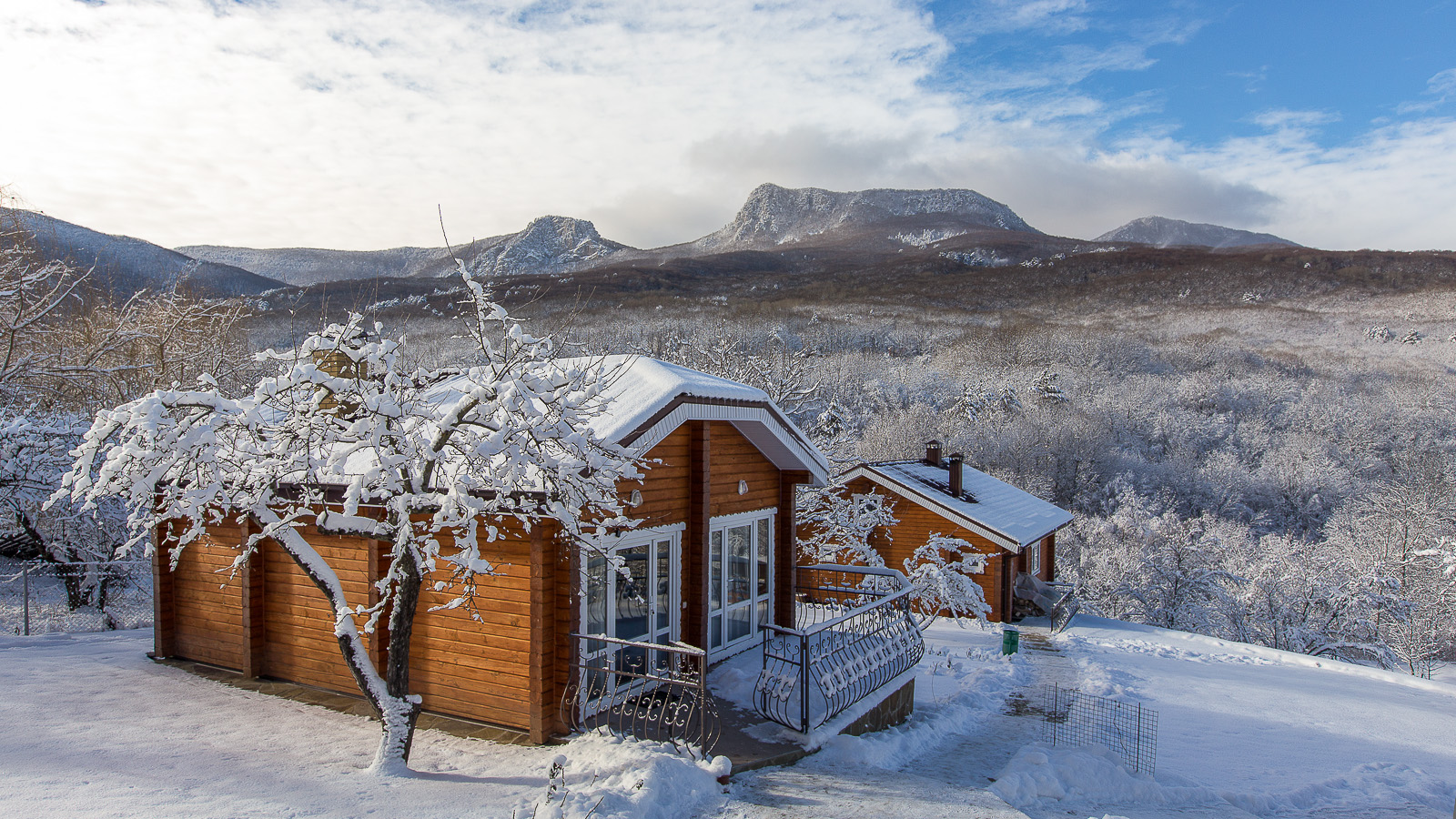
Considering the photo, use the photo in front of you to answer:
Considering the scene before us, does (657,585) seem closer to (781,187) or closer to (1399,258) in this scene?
(1399,258)

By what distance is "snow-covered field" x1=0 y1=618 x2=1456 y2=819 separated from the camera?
19.7 feet

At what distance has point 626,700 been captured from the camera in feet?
25.3

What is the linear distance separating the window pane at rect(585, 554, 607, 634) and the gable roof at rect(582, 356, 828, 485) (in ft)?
4.39

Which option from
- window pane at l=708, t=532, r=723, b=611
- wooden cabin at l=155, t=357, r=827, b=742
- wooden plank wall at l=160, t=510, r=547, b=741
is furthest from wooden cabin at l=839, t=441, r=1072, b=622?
wooden plank wall at l=160, t=510, r=547, b=741

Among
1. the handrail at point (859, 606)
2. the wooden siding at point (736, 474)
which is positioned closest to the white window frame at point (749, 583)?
the wooden siding at point (736, 474)

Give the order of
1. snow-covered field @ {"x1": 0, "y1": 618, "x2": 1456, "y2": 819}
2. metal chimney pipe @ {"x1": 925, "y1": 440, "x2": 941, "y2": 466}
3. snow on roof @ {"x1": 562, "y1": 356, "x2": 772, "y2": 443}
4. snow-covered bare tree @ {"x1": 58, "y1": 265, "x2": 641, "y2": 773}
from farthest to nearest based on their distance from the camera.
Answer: metal chimney pipe @ {"x1": 925, "y1": 440, "x2": 941, "y2": 466}
snow on roof @ {"x1": 562, "y1": 356, "x2": 772, "y2": 443}
snow-covered field @ {"x1": 0, "y1": 618, "x2": 1456, "y2": 819}
snow-covered bare tree @ {"x1": 58, "y1": 265, "x2": 641, "y2": 773}

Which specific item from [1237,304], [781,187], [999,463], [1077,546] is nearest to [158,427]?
[1077,546]

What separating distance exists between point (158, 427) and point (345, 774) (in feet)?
11.1

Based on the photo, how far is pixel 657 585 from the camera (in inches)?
349

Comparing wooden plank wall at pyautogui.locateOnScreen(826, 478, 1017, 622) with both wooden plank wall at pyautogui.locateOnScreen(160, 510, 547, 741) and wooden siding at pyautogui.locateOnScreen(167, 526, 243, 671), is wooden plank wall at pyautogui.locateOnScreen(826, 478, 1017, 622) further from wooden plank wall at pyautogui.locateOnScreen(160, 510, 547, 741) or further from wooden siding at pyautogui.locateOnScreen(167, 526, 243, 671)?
wooden siding at pyautogui.locateOnScreen(167, 526, 243, 671)

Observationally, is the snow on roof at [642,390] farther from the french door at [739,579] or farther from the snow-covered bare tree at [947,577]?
the snow-covered bare tree at [947,577]

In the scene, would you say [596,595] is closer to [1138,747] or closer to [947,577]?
[1138,747]

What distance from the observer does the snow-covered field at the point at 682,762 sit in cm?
601

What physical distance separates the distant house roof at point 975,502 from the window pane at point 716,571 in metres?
12.3
